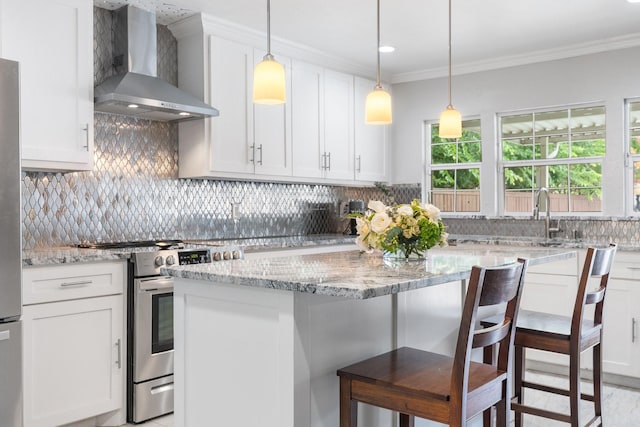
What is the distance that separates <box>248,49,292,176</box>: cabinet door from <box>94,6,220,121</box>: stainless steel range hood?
1.71 ft

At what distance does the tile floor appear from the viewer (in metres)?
3.22

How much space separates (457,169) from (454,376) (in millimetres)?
4098

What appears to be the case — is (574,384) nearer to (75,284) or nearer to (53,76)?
(75,284)

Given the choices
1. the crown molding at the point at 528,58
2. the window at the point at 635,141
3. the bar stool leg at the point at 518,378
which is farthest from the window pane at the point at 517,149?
the bar stool leg at the point at 518,378

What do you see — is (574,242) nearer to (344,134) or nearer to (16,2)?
(344,134)

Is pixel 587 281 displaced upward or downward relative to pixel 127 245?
downward

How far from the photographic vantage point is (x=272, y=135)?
14.9 feet

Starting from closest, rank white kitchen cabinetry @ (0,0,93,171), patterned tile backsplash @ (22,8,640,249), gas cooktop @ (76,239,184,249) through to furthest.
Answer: white kitchen cabinetry @ (0,0,93,171)
gas cooktop @ (76,239,184,249)
patterned tile backsplash @ (22,8,640,249)

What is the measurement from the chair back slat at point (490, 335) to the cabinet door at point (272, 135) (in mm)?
2774

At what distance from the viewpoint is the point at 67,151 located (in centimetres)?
334

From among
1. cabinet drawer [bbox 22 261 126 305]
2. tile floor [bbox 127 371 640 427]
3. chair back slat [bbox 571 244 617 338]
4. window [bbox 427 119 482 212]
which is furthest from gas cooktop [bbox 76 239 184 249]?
window [bbox 427 119 482 212]

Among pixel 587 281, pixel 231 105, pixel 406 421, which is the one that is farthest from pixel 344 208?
pixel 406 421

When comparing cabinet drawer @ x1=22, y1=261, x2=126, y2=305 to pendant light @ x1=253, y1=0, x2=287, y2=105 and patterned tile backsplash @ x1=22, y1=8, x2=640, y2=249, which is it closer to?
patterned tile backsplash @ x1=22, y1=8, x2=640, y2=249

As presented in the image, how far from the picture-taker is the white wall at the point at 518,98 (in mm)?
4590
